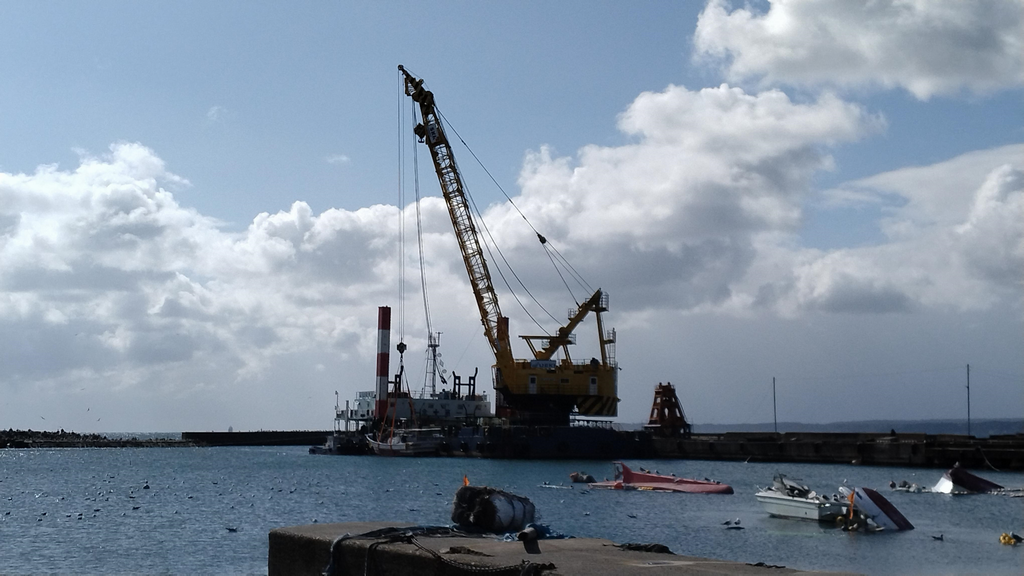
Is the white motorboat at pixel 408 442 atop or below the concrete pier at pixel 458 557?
below

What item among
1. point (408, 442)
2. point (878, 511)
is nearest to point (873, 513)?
point (878, 511)

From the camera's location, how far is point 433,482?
58375 mm

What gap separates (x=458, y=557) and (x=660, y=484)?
157 ft

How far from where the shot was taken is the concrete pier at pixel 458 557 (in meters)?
6.82

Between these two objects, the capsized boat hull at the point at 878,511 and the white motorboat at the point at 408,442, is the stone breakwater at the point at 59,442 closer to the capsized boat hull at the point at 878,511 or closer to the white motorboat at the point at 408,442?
the white motorboat at the point at 408,442

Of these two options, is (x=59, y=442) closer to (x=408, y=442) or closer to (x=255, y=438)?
(x=255, y=438)

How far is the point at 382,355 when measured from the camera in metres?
92.8

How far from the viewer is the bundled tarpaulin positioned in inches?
374

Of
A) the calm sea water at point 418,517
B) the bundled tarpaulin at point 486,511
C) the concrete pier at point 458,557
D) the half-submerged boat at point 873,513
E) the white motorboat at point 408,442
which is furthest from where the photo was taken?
the white motorboat at point 408,442

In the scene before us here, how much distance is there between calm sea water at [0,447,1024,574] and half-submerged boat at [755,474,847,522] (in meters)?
0.47

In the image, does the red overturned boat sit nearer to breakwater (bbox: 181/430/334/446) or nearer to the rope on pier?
the rope on pier

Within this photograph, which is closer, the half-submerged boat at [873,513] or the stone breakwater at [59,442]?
the half-submerged boat at [873,513]

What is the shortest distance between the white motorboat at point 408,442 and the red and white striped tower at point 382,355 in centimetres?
344

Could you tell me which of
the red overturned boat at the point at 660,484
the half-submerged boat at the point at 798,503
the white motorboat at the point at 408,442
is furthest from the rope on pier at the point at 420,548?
the white motorboat at the point at 408,442
